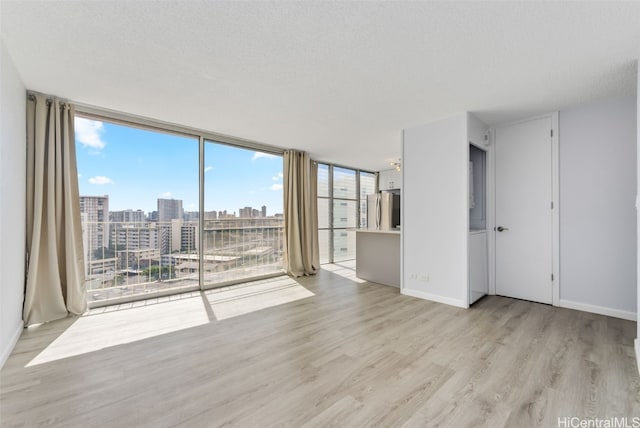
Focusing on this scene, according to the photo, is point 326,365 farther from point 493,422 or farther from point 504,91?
point 504,91

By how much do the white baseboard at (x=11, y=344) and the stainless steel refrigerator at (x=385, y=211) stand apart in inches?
160

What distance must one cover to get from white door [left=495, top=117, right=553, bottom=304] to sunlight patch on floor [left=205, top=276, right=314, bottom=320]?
260 centimetres

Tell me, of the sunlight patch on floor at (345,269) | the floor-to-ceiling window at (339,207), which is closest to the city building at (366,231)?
the sunlight patch on floor at (345,269)

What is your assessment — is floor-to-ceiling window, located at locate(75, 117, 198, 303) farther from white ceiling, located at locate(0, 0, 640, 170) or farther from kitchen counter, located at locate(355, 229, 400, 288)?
kitchen counter, located at locate(355, 229, 400, 288)

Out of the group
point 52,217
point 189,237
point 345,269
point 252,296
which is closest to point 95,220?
point 52,217

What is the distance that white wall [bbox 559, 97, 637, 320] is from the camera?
2666mm

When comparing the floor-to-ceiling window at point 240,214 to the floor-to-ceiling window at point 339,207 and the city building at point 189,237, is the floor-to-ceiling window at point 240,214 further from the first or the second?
the floor-to-ceiling window at point 339,207

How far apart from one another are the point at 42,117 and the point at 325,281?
3907mm

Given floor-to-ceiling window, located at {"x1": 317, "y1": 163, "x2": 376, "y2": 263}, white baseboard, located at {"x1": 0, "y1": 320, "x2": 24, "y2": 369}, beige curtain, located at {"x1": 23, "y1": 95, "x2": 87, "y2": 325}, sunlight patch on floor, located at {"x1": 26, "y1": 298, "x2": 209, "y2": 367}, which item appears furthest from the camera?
floor-to-ceiling window, located at {"x1": 317, "y1": 163, "x2": 376, "y2": 263}

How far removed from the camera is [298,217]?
195 inches

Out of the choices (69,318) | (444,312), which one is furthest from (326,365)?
(69,318)

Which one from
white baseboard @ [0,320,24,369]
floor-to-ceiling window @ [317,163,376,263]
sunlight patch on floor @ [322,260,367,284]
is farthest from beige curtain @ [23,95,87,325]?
floor-to-ceiling window @ [317,163,376,263]

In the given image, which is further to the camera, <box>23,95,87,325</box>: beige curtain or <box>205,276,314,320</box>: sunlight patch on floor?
<box>205,276,314,320</box>: sunlight patch on floor

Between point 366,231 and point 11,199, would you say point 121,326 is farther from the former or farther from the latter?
point 366,231
